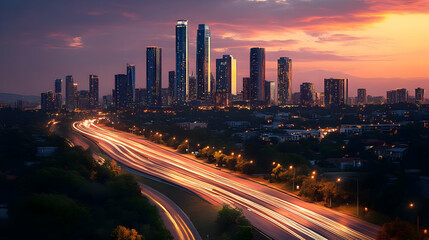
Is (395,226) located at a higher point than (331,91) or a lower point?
lower

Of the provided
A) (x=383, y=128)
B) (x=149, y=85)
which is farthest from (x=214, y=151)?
(x=149, y=85)

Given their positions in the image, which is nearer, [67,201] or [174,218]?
[67,201]

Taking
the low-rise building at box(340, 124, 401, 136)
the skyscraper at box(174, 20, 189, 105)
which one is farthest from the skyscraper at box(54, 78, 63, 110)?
the low-rise building at box(340, 124, 401, 136)

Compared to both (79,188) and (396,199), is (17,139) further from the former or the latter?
(396,199)

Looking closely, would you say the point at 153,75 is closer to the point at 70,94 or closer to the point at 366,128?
the point at 70,94

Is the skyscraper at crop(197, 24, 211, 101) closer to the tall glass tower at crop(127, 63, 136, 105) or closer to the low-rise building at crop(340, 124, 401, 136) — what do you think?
the tall glass tower at crop(127, 63, 136, 105)

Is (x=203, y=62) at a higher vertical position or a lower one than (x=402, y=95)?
higher

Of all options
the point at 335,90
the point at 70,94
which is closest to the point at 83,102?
the point at 70,94
